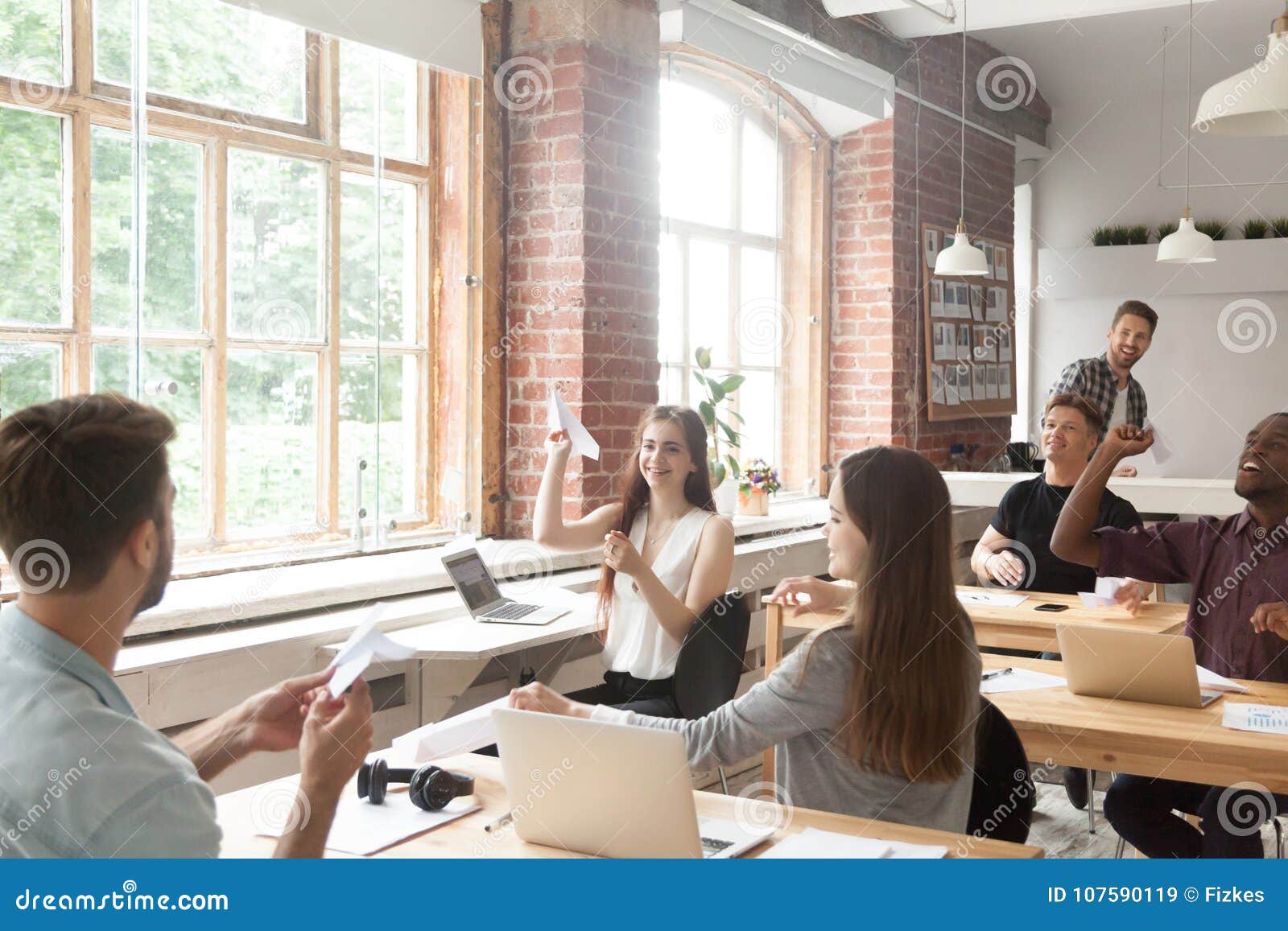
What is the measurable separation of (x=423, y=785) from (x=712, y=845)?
0.50 meters

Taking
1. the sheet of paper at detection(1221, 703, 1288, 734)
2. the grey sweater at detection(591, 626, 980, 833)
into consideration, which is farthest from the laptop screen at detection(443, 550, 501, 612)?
the sheet of paper at detection(1221, 703, 1288, 734)

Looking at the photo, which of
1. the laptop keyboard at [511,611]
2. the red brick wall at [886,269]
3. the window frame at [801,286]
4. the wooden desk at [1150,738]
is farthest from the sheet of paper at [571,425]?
the red brick wall at [886,269]

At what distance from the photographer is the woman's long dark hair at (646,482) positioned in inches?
142

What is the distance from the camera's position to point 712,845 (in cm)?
183

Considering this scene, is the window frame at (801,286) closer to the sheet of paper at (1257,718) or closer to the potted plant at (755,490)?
the potted plant at (755,490)

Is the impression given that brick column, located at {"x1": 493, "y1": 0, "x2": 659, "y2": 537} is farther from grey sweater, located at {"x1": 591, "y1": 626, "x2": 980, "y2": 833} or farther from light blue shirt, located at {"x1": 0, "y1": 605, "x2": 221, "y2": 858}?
light blue shirt, located at {"x1": 0, "y1": 605, "x2": 221, "y2": 858}

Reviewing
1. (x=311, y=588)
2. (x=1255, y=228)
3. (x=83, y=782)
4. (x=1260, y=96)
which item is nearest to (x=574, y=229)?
(x=311, y=588)

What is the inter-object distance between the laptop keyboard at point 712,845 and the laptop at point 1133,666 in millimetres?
1289

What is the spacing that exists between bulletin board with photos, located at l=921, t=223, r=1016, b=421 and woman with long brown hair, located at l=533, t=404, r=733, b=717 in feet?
11.8

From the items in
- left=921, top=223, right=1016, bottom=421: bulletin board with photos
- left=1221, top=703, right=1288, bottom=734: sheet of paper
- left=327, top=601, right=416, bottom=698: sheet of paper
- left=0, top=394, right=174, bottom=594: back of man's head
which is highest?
left=921, top=223, right=1016, bottom=421: bulletin board with photos

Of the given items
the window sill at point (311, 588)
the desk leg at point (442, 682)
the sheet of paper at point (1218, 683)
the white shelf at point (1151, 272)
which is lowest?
the desk leg at point (442, 682)

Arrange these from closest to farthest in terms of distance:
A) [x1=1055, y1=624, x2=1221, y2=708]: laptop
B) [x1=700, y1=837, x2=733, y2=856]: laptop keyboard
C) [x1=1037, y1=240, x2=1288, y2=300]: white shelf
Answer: [x1=700, y1=837, x2=733, y2=856]: laptop keyboard → [x1=1055, y1=624, x2=1221, y2=708]: laptop → [x1=1037, y1=240, x2=1288, y2=300]: white shelf

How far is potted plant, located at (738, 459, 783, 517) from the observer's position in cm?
560
